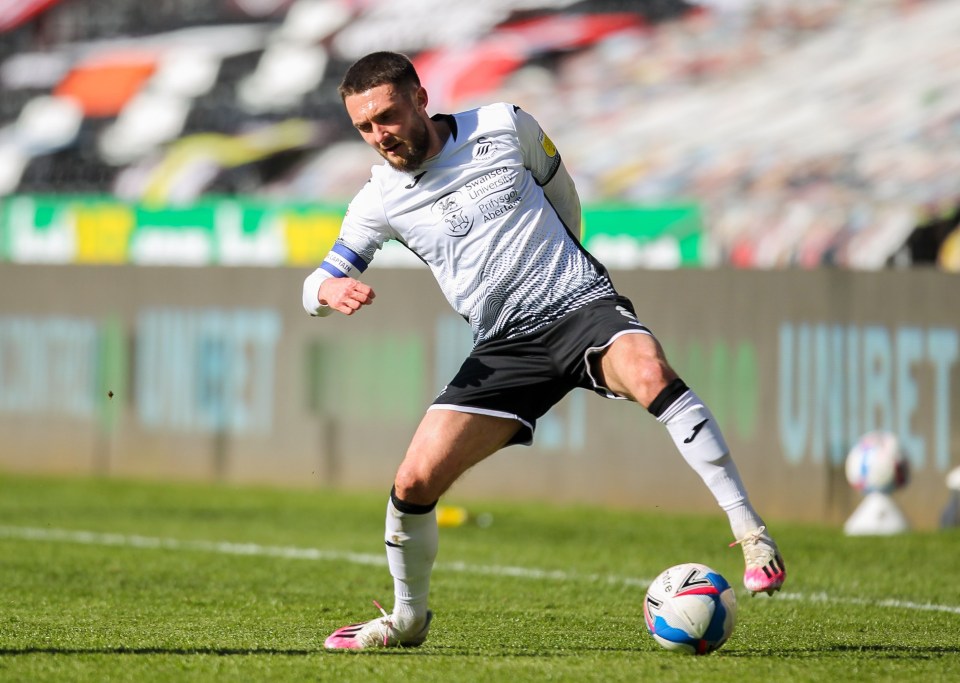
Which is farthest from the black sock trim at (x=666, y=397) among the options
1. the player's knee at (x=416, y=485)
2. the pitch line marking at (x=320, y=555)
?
the pitch line marking at (x=320, y=555)

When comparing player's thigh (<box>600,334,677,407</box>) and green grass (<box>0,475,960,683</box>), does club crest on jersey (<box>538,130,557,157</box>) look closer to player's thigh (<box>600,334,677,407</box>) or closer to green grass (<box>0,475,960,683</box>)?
player's thigh (<box>600,334,677,407</box>)

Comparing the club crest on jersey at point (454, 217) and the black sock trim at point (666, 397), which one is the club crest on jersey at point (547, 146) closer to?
the club crest on jersey at point (454, 217)

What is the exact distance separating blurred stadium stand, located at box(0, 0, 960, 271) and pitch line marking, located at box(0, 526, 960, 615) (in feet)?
17.7

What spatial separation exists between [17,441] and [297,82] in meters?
6.32

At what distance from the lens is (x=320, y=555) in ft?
29.8

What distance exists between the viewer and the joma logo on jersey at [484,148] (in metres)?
5.57

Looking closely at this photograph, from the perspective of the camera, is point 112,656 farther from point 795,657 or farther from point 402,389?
point 402,389

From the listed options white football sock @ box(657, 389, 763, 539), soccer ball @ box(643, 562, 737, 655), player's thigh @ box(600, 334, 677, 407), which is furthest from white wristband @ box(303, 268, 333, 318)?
soccer ball @ box(643, 562, 737, 655)

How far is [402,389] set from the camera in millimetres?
13062

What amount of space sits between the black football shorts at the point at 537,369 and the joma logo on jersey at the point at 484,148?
2.13 ft

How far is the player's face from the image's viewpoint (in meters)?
5.32

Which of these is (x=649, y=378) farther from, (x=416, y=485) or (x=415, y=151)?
(x=415, y=151)

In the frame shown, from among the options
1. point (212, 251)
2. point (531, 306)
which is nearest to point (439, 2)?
point (212, 251)

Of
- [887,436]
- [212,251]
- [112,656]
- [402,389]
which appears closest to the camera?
[112,656]
